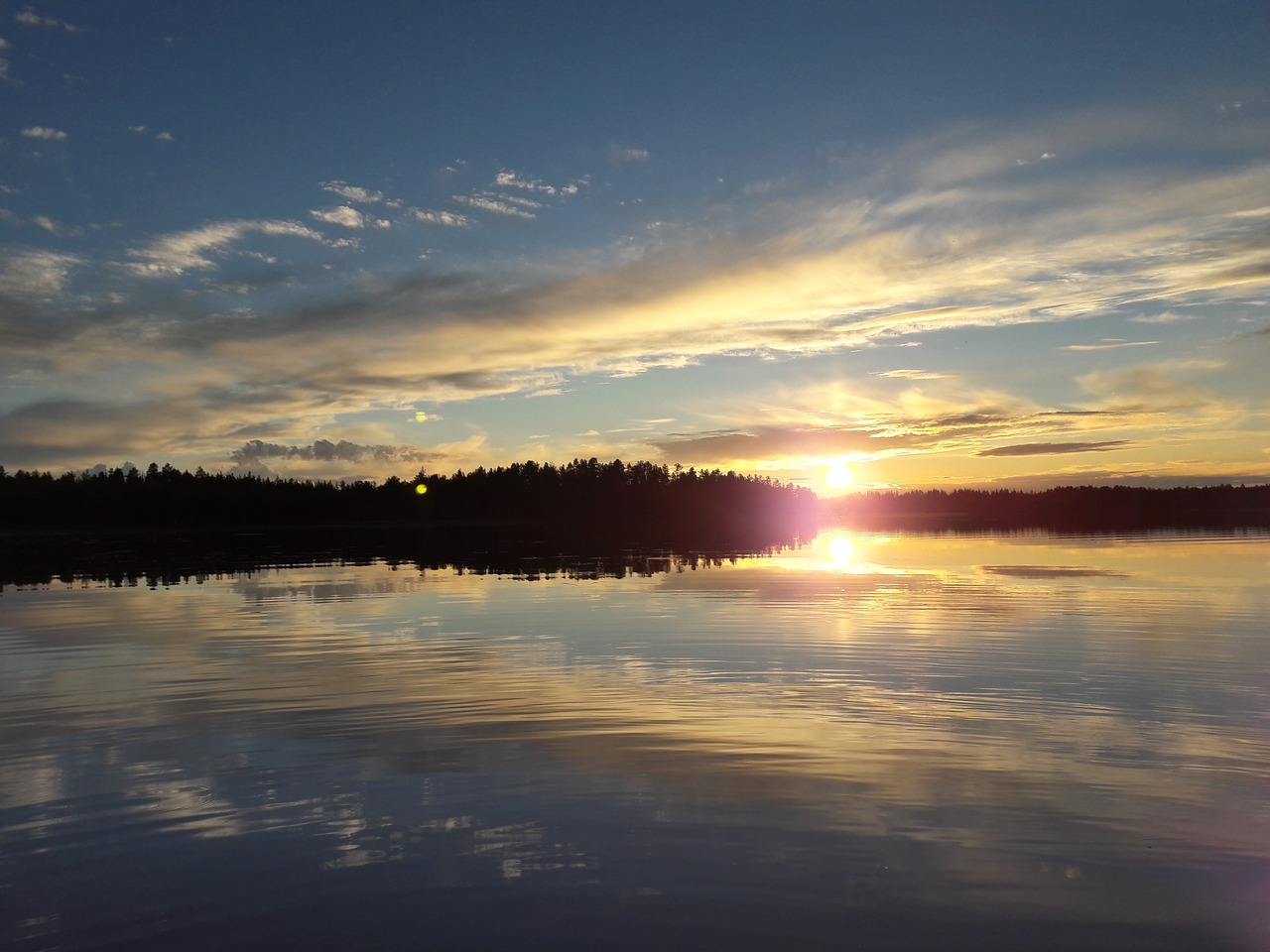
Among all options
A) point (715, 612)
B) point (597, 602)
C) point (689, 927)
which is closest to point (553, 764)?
point (689, 927)

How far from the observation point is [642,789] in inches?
446

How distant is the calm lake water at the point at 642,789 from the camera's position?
7.91 meters

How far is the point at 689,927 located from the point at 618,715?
7896 mm

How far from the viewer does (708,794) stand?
11.1 metres

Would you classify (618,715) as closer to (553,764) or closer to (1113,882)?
(553,764)

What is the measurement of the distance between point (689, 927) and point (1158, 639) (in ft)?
68.8

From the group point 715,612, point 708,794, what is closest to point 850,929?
point 708,794

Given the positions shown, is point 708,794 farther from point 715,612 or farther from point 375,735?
point 715,612

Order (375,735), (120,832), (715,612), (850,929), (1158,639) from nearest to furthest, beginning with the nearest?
(850,929), (120,832), (375,735), (1158,639), (715,612)

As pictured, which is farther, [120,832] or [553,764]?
[553,764]

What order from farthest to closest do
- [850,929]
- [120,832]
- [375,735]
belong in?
1. [375,735]
2. [120,832]
3. [850,929]

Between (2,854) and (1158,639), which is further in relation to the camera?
(1158,639)

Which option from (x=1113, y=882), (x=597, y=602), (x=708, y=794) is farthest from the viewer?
(x=597, y=602)

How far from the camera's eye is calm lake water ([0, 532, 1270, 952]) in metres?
7.91
